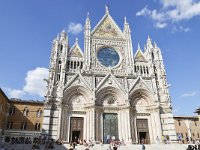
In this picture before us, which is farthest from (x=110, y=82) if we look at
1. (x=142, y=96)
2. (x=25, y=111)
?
(x=25, y=111)

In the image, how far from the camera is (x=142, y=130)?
2566 centimetres

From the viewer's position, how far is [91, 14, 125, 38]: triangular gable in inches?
1232

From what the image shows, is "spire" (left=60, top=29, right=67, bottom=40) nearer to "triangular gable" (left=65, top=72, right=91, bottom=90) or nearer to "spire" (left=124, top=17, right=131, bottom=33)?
"triangular gable" (left=65, top=72, right=91, bottom=90)

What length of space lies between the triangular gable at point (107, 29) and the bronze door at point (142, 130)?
1411 centimetres

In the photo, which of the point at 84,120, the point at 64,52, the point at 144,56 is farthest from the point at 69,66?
the point at 144,56

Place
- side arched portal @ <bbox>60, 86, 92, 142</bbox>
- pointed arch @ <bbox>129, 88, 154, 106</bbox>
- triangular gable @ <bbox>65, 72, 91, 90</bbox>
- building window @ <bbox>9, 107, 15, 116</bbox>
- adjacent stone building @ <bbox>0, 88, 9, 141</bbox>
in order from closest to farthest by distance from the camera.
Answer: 1. side arched portal @ <bbox>60, 86, 92, 142</bbox>
2. triangular gable @ <bbox>65, 72, 91, 90</bbox>
3. pointed arch @ <bbox>129, 88, 154, 106</bbox>
4. adjacent stone building @ <bbox>0, 88, 9, 141</bbox>
5. building window @ <bbox>9, 107, 15, 116</bbox>

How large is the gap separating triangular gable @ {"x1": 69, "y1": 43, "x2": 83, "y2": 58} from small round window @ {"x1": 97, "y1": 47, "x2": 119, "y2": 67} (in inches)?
110

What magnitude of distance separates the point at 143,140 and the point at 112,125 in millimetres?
4422

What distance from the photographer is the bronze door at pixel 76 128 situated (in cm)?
2408

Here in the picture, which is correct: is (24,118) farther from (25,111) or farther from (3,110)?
(3,110)

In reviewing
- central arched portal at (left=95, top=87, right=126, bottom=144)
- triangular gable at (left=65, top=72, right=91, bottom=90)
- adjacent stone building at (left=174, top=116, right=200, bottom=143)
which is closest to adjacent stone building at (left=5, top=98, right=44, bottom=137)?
triangular gable at (left=65, top=72, right=91, bottom=90)

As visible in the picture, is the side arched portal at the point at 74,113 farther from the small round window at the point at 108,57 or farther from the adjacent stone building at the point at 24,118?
the adjacent stone building at the point at 24,118

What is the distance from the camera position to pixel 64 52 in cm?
2759

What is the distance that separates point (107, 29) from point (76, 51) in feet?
22.7
